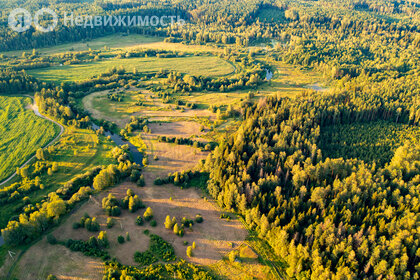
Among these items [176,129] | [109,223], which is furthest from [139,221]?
[176,129]

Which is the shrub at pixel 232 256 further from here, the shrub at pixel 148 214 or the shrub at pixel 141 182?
the shrub at pixel 141 182

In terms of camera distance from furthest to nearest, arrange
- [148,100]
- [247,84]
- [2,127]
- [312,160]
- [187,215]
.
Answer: [247,84], [148,100], [2,127], [312,160], [187,215]

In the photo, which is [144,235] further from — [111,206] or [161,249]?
→ [111,206]

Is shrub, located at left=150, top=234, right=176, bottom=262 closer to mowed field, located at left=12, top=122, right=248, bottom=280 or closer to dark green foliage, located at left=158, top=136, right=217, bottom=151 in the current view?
mowed field, located at left=12, top=122, right=248, bottom=280

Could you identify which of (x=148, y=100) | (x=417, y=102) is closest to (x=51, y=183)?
(x=148, y=100)

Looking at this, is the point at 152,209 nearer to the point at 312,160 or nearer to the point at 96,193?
the point at 96,193

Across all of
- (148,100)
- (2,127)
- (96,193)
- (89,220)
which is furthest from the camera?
(148,100)

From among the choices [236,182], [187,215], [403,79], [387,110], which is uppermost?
[403,79]
